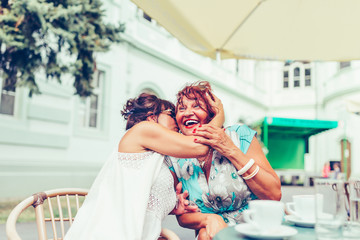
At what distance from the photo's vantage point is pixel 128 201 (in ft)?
5.09

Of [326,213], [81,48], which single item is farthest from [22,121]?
[326,213]

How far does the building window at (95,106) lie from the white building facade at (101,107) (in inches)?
1.1

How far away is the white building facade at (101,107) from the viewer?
8164 mm

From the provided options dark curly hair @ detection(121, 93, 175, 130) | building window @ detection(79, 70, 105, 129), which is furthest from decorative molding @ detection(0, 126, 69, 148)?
dark curly hair @ detection(121, 93, 175, 130)

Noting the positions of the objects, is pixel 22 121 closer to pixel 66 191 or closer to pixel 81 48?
pixel 81 48

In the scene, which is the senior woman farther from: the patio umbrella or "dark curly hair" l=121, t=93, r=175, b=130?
the patio umbrella

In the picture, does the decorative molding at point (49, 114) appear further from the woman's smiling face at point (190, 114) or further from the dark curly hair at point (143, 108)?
the woman's smiling face at point (190, 114)

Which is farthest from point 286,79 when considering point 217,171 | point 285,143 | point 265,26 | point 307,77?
point 217,171

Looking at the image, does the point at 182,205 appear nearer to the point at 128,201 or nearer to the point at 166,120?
the point at 128,201

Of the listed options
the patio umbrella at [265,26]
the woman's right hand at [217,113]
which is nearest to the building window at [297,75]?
the patio umbrella at [265,26]

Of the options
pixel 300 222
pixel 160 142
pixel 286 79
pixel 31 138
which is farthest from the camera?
pixel 286 79

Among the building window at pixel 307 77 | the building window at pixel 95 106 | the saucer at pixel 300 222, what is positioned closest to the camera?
the saucer at pixel 300 222

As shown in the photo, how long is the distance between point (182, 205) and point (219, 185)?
0.66ft

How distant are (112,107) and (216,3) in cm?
866
